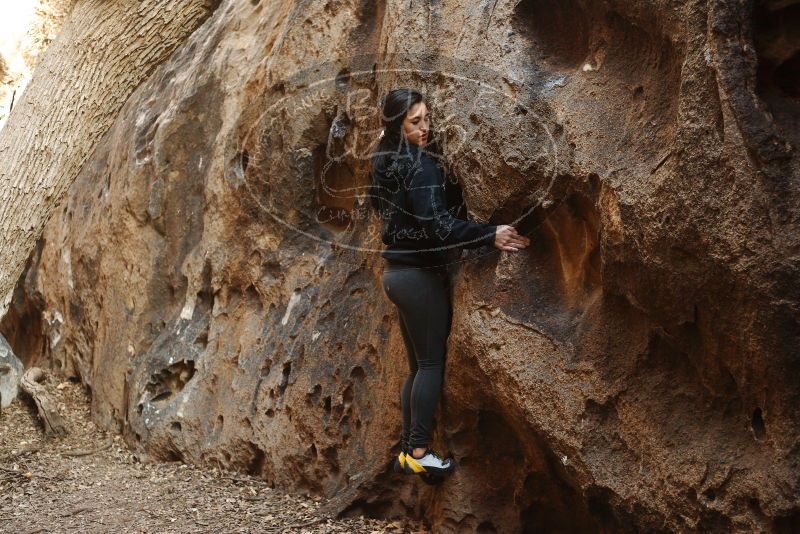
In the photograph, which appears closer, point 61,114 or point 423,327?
point 423,327

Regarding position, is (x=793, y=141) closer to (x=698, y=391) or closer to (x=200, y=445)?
(x=698, y=391)

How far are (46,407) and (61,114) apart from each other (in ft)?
9.46

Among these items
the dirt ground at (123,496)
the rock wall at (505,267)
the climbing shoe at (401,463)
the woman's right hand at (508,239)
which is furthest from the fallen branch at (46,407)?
the woman's right hand at (508,239)

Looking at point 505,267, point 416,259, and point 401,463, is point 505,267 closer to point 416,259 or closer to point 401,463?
point 416,259

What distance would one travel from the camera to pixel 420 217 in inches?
153

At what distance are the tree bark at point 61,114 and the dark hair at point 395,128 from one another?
1.31m

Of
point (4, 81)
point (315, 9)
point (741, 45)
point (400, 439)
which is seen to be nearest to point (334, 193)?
point (315, 9)

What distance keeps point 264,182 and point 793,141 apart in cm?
316

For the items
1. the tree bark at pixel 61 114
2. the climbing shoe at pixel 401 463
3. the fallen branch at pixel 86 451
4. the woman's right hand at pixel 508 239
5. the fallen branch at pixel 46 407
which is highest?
the tree bark at pixel 61 114

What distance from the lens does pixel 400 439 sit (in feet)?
14.3

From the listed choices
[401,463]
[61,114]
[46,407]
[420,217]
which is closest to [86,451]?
[46,407]

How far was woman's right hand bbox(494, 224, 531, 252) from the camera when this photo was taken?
12.3 feet

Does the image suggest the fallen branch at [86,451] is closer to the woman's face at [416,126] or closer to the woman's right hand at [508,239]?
the woman's face at [416,126]

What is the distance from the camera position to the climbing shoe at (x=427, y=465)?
4055 millimetres
